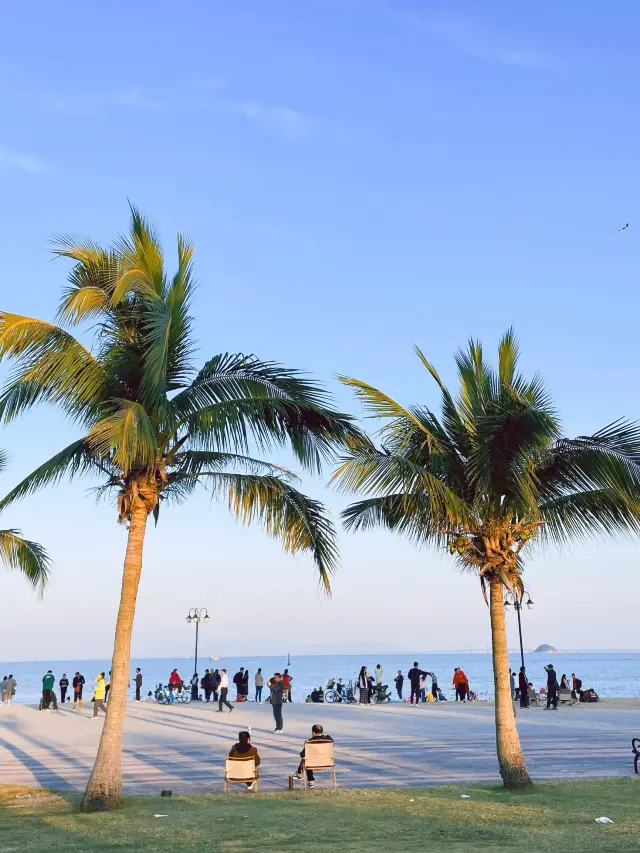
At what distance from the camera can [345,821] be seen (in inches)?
468

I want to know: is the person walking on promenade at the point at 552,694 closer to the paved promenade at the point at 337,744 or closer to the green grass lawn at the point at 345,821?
the paved promenade at the point at 337,744

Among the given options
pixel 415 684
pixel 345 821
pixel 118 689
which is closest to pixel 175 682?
pixel 415 684

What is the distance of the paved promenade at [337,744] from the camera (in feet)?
55.2

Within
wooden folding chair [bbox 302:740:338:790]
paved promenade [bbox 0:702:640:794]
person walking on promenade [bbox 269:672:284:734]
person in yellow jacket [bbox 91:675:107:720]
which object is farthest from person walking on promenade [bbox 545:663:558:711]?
wooden folding chair [bbox 302:740:338:790]

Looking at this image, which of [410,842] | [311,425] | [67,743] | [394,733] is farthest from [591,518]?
[67,743]

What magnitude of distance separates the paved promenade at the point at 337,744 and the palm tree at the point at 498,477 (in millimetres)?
3922

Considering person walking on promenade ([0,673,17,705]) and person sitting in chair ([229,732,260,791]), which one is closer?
person sitting in chair ([229,732,260,791])

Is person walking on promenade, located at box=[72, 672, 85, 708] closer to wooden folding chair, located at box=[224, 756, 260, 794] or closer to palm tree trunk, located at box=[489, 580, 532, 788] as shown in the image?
wooden folding chair, located at box=[224, 756, 260, 794]

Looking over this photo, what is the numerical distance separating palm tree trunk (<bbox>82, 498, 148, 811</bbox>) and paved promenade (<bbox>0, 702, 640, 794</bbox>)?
7.61 ft

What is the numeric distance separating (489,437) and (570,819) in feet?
→ 18.4

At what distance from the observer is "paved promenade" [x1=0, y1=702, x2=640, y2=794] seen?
16812 millimetres

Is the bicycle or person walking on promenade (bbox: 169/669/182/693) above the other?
person walking on promenade (bbox: 169/669/182/693)

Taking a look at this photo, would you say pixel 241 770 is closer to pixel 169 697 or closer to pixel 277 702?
pixel 277 702

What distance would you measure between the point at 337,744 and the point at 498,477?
411 inches
